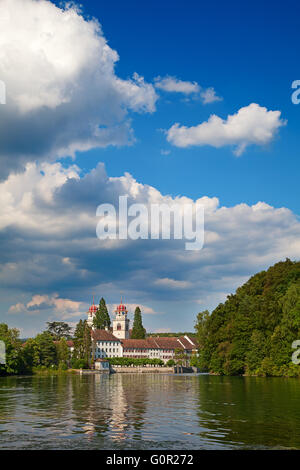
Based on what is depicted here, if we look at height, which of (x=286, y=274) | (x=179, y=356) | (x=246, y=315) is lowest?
(x=179, y=356)

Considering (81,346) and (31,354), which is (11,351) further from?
(81,346)

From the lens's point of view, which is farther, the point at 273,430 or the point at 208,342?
the point at 208,342

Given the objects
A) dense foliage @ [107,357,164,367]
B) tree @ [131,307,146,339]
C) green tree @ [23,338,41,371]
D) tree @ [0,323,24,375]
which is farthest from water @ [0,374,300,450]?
tree @ [131,307,146,339]

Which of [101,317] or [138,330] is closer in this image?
[101,317]

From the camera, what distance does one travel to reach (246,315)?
9781cm

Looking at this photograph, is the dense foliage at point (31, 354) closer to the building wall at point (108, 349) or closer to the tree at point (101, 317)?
the building wall at point (108, 349)

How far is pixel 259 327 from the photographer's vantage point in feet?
303

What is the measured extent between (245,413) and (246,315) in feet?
228

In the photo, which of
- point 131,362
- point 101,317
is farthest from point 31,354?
point 101,317

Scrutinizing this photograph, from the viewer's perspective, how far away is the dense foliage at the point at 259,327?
257 ft

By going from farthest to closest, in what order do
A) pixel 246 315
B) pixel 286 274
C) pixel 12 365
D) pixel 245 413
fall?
pixel 12 365 → pixel 246 315 → pixel 286 274 → pixel 245 413

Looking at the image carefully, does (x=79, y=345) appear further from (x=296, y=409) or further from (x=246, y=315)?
(x=296, y=409)

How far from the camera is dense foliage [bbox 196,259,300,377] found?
257ft
